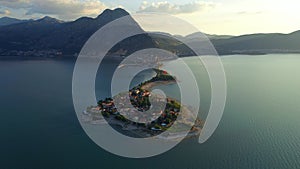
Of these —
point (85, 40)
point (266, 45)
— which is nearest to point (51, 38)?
point (85, 40)

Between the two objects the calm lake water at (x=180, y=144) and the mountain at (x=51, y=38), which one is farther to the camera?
the mountain at (x=51, y=38)

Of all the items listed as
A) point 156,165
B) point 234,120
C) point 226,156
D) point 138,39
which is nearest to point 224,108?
point 234,120

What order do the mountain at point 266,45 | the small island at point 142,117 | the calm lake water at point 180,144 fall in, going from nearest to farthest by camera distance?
the calm lake water at point 180,144
the small island at point 142,117
the mountain at point 266,45

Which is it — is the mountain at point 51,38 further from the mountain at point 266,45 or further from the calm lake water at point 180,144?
the calm lake water at point 180,144

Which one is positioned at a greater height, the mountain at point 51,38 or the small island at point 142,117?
the mountain at point 51,38

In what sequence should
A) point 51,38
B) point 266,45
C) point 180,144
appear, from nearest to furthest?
point 180,144 → point 51,38 → point 266,45

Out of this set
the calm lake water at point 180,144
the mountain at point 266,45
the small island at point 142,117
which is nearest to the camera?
the calm lake water at point 180,144

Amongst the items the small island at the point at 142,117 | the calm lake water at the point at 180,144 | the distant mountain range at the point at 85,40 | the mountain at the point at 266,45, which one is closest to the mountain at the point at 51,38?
the distant mountain range at the point at 85,40

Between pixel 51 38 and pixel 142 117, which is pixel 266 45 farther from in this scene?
pixel 142 117
